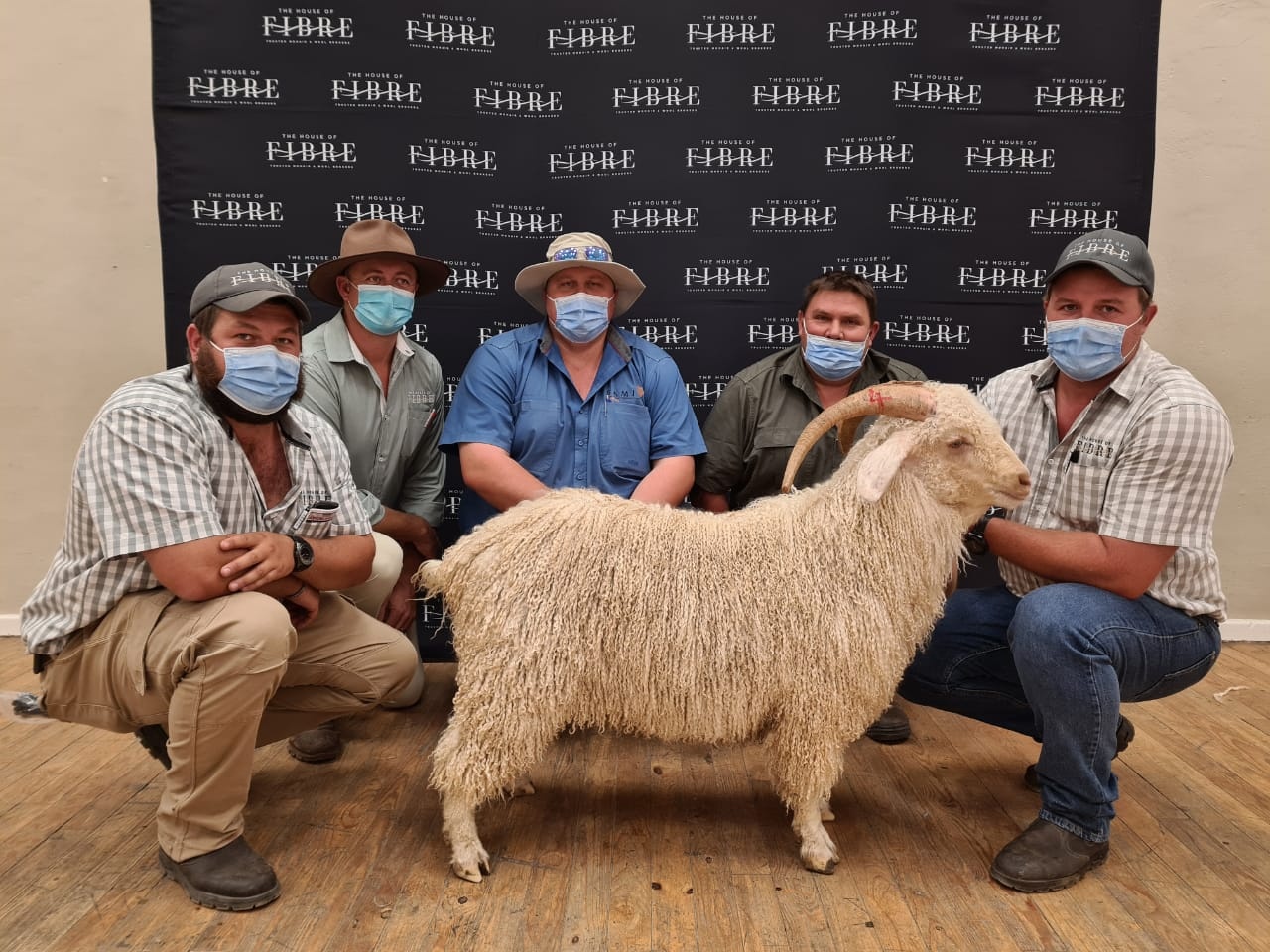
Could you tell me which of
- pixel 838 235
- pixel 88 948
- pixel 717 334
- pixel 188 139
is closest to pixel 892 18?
pixel 838 235

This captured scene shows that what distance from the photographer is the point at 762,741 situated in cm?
298

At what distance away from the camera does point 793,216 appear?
4734 mm

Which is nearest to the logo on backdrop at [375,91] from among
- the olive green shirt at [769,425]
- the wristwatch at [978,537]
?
the olive green shirt at [769,425]

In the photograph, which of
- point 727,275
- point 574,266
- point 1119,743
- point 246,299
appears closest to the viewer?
point 246,299

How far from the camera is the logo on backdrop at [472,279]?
475 cm

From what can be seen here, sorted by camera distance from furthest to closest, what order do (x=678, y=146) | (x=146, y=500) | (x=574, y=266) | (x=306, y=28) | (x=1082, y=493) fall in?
(x=678, y=146) < (x=306, y=28) < (x=574, y=266) < (x=1082, y=493) < (x=146, y=500)

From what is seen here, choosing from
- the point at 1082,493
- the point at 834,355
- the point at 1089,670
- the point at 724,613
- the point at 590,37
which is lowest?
the point at 1089,670

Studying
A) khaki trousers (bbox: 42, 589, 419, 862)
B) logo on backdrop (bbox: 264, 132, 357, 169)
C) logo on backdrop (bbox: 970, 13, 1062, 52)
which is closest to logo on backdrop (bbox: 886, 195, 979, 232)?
logo on backdrop (bbox: 970, 13, 1062, 52)

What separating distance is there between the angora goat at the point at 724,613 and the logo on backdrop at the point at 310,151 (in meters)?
2.79

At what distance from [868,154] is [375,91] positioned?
8.81 feet

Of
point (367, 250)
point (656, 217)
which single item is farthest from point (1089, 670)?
point (367, 250)

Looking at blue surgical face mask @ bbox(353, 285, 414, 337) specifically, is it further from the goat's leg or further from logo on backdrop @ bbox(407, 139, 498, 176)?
the goat's leg

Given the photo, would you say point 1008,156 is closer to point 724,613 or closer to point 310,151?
point 724,613

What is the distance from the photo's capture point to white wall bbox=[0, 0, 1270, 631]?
15.6 ft
